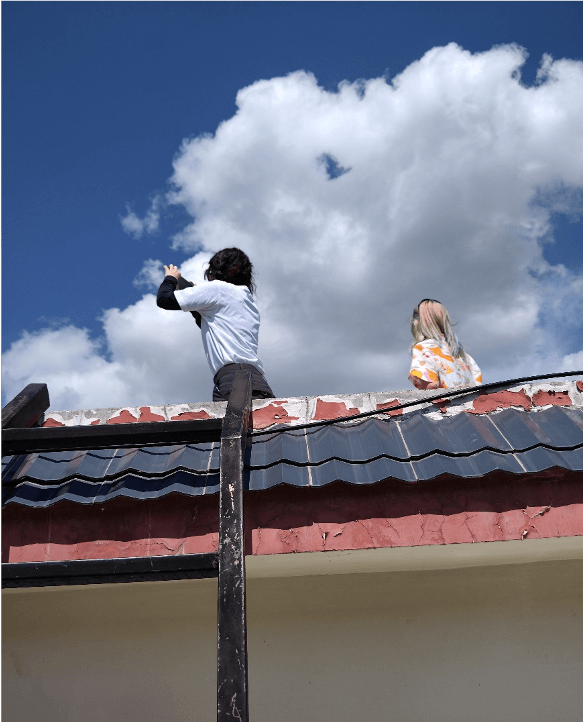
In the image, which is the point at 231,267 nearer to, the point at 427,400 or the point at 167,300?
the point at 167,300

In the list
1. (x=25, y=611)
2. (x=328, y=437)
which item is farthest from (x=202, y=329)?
(x=25, y=611)

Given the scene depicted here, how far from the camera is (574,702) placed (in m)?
2.46

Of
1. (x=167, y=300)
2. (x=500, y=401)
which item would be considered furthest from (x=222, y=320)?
(x=500, y=401)

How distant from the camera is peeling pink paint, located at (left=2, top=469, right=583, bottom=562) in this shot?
83.9 inches

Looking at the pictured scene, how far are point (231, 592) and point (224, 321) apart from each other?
77.1 inches

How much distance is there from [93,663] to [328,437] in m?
1.49

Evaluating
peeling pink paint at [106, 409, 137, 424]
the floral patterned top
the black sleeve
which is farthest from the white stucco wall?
the black sleeve

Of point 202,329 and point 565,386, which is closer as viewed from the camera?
point 565,386

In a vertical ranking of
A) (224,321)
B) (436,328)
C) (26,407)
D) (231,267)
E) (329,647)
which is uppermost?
(231,267)

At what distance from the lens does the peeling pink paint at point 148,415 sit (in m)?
2.71

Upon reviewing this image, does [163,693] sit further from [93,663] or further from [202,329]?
[202,329]

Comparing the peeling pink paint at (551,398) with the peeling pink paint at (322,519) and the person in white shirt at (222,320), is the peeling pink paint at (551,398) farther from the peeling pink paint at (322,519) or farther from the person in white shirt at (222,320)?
the person in white shirt at (222,320)

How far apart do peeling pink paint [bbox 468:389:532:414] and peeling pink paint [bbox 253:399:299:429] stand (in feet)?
2.70

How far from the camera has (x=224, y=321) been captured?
331 cm
